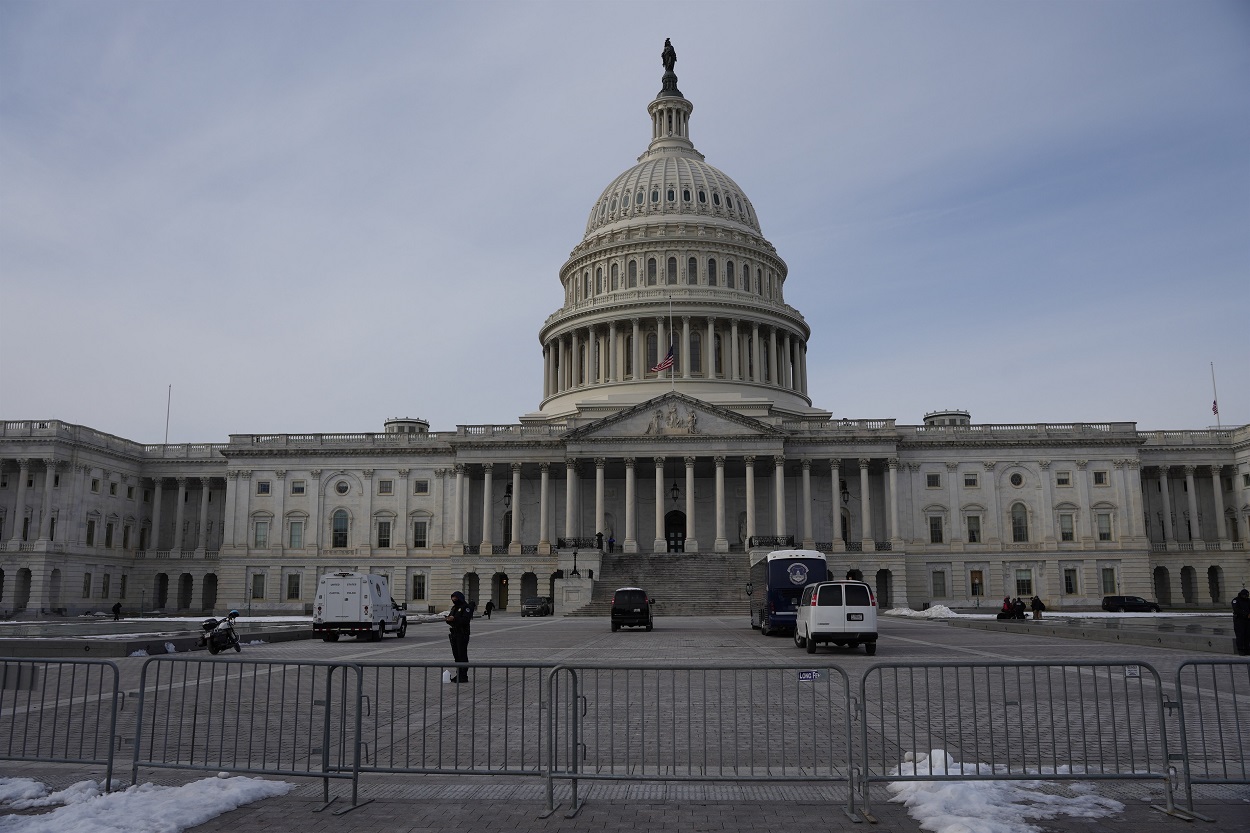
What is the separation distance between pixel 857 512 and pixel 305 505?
45186mm

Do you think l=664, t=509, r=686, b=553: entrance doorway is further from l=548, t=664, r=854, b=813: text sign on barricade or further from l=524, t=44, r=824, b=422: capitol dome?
l=548, t=664, r=854, b=813: text sign on barricade

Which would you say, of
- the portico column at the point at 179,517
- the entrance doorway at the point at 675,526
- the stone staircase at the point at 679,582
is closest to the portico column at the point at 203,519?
the portico column at the point at 179,517

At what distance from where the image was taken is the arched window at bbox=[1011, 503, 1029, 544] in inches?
3194

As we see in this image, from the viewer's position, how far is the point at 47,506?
76312 millimetres

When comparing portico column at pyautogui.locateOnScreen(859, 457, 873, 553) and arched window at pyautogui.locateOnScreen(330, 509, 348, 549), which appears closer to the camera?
portico column at pyautogui.locateOnScreen(859, 457, 873, 553)

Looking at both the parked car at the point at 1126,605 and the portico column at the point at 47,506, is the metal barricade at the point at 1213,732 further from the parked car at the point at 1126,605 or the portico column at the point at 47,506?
the portico column at the point at 47,506

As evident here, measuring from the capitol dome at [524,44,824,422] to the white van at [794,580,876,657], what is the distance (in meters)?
57.3

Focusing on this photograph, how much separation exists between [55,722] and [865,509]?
231ft

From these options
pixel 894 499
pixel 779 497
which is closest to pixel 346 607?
pixel 779 497

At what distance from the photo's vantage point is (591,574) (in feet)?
223

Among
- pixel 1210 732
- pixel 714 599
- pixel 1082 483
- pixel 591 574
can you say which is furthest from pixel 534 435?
pixel 1210 732

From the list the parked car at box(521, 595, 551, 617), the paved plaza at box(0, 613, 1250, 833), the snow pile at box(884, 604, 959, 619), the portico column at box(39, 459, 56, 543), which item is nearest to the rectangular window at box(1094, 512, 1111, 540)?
the snow pile at box(884, 604, 959, 619)

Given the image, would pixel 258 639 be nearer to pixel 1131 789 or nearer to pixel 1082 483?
pixel 1131 789

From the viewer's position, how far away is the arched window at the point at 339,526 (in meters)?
85.3
